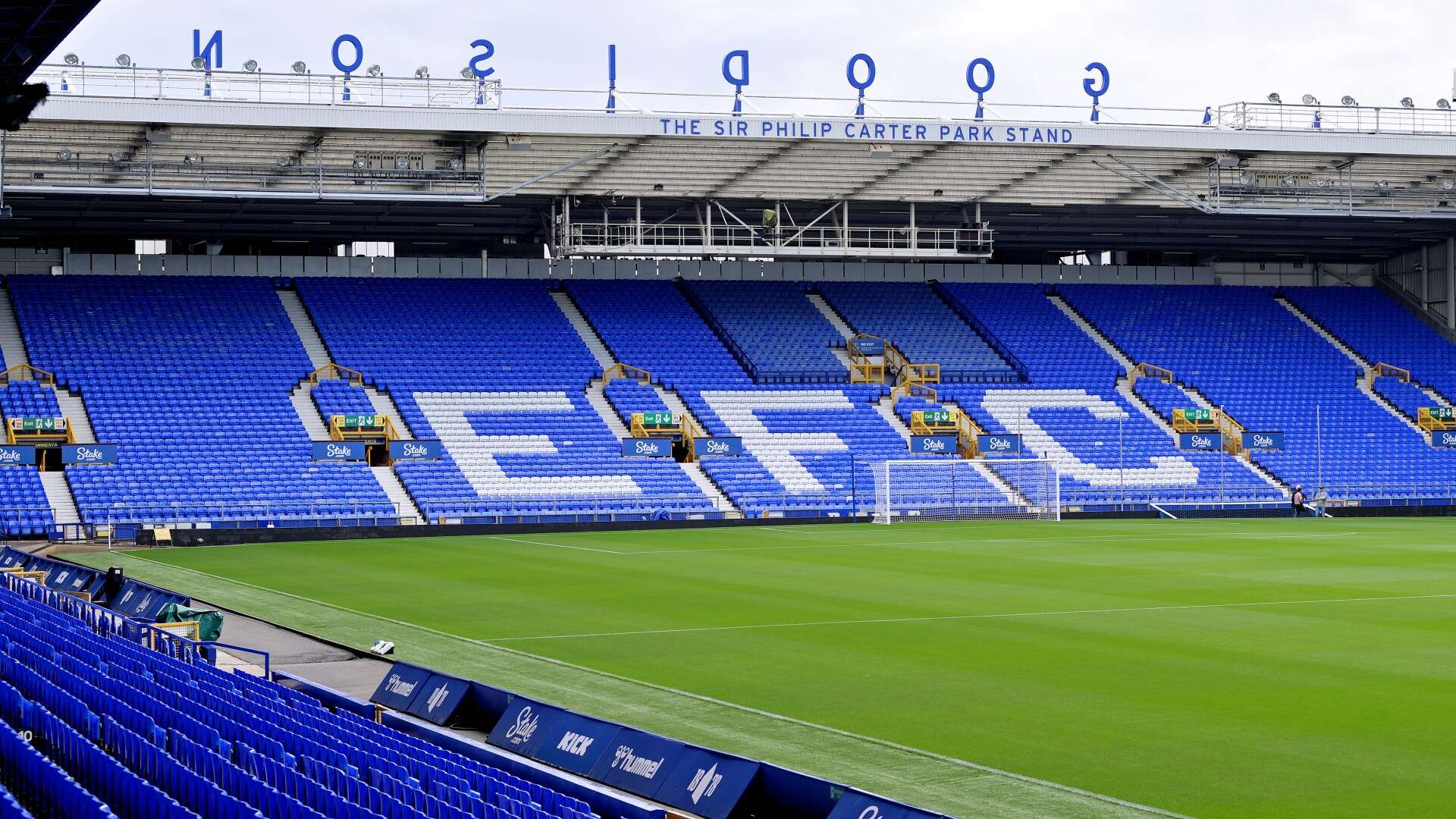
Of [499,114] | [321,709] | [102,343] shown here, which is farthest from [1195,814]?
[102,343]

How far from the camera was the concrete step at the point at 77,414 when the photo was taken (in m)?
41.5

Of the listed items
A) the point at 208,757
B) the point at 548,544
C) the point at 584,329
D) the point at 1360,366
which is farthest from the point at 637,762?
the point at 1360,366

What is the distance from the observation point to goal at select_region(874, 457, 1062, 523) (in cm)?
4428

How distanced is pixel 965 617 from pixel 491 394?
2682 cm

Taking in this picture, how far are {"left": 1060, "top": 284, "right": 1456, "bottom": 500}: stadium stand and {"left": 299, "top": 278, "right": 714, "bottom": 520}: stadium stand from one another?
18.4 metres

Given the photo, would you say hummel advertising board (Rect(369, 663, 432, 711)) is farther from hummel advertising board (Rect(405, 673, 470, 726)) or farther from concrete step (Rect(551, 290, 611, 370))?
concrete step (Rect(551, 290, 611, 370))

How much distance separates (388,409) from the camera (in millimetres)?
45312

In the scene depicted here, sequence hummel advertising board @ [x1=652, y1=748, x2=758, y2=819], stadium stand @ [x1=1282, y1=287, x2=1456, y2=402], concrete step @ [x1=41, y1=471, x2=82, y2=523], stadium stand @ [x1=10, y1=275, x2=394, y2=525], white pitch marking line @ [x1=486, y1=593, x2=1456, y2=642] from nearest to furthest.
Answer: hummel advertising board @ [x1=652, y1=748, x2=758, y2=819], white pitch marking line @ [x1=486, y1=593, x2=1456, y2=642], concrete step @ [x1=41, y1=471, x2=82, y2=523], stadium stand @ [x1=10, y1=275, x2=394, y2=525], stadium stand @ [x1=1282, y1=287, x2=1456, y2=402]

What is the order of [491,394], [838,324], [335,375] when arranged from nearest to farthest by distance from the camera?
[335,375], [491,394], [838,324]

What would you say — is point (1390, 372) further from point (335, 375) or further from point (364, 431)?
point (335, 375)

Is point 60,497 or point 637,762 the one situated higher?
point 637,762

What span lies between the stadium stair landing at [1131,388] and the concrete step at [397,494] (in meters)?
22.7

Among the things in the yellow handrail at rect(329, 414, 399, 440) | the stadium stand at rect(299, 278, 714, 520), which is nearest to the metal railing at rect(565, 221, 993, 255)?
the stadium stand at rect(299, 278, 714, 520)

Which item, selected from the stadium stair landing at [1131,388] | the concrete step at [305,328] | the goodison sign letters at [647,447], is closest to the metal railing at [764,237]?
the stadium stair landing at [1131,388]
